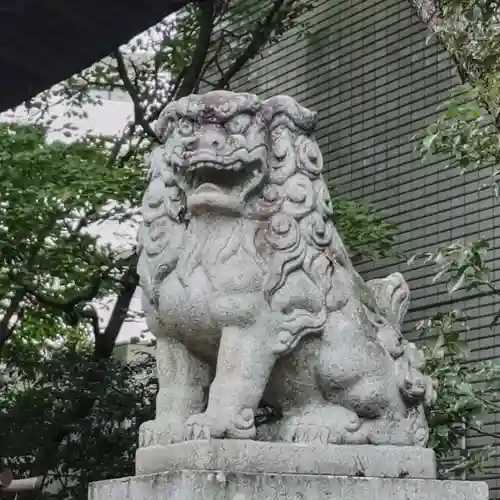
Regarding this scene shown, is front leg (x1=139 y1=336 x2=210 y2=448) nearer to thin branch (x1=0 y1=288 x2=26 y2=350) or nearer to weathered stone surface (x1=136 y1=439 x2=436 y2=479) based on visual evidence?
weathered stone surface (x1=136 y1=439 x2=436 y2=479)

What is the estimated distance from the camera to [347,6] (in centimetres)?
998

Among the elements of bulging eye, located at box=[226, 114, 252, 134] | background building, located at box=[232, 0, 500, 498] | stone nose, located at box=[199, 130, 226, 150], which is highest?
background building, located at box=[232, 0, 500, 498]

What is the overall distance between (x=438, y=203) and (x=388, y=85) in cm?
128

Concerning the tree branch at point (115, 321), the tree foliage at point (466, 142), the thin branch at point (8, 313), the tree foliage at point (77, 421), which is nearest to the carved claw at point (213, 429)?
the tree foliage at point (466, 142)

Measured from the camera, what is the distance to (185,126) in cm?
339

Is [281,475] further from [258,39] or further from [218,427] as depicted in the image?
[258,39]

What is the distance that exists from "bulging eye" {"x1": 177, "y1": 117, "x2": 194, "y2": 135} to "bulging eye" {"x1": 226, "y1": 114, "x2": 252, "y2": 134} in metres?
0.11

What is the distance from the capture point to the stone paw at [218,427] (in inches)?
125

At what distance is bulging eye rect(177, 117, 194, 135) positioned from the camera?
3.38 metres

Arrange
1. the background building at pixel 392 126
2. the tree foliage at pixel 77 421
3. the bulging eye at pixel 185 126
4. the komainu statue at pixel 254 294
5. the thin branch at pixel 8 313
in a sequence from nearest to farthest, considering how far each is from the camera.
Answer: the komainu statue at pixel 254 294
the bulging eye at pixel 185 126
the background building at pixel 392 126
the tree foliage at pixel 77 421
the thin branch at pixel 8 313

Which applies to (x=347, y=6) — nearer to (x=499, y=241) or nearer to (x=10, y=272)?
(x=499, y=241)

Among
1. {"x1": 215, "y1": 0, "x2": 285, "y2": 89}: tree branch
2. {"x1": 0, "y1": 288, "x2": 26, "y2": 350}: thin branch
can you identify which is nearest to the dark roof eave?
{"x1": 0, "y1": 288, "x2": 26, "y2": 350}: thin branch

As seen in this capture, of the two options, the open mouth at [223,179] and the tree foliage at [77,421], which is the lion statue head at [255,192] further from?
the tree foliage at [77,421]

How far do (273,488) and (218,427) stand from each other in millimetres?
227
